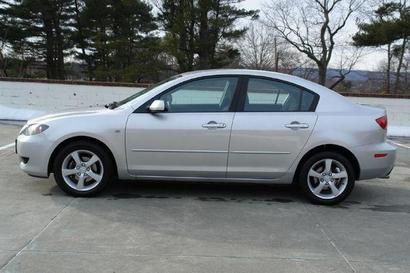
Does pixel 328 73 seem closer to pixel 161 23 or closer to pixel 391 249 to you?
pixel 161 23

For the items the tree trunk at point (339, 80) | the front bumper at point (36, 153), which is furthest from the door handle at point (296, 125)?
the tree trunk at point (339, 80)

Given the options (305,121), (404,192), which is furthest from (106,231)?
(404,192)

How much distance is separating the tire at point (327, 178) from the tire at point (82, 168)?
2.32 meters

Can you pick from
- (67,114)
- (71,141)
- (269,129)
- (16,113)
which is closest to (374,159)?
(269,129)

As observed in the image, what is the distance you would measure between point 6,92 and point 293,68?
120 ft

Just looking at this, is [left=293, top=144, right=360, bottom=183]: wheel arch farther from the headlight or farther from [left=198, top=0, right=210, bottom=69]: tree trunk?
[left=198, top=0, right=210, bottom=69]: tree trunk

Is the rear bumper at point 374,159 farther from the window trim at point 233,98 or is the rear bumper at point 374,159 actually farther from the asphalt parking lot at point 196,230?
the window trim at point 233,98

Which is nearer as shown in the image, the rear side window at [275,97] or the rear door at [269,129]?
the rear door at [269,129]

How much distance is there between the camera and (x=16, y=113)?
47.8 feet

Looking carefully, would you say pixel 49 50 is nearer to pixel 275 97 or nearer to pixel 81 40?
pixel 81 40

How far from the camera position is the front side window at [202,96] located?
19.8 ft

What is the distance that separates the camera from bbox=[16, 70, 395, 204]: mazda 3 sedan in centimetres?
Result: 591

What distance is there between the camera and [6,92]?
15367 millimetres

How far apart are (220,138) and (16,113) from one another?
1027cm
